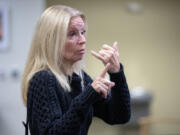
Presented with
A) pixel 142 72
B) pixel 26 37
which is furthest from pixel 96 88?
pixel 142 72

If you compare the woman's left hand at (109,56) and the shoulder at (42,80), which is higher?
the woman's left hand at (109,56)

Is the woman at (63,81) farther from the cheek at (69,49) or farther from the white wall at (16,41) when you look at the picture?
the white wall at (16,41)

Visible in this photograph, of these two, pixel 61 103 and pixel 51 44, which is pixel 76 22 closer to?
pixel 51 44

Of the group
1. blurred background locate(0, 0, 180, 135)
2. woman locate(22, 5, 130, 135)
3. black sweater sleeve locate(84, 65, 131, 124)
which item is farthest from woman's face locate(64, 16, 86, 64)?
blurred background locate(0, 0, 180, 135)

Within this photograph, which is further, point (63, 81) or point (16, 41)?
point (16, 41)

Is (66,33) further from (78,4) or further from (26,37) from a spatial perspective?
(78,4)

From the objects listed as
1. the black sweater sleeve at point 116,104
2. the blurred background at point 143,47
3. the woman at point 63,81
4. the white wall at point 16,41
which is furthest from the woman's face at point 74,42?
the blurred background at point 143,47

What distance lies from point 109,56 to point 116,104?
0.20m

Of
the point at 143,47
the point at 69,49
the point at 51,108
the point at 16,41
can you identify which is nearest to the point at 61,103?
the point at 51,108

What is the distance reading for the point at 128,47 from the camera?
14.3ft

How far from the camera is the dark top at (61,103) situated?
0.90 meters

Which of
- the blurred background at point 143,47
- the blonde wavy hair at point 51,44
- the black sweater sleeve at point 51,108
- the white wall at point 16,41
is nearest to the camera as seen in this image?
the black sweater sleeve at point 51,108

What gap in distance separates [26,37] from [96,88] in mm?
2586

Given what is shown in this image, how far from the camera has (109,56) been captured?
3.34ft
